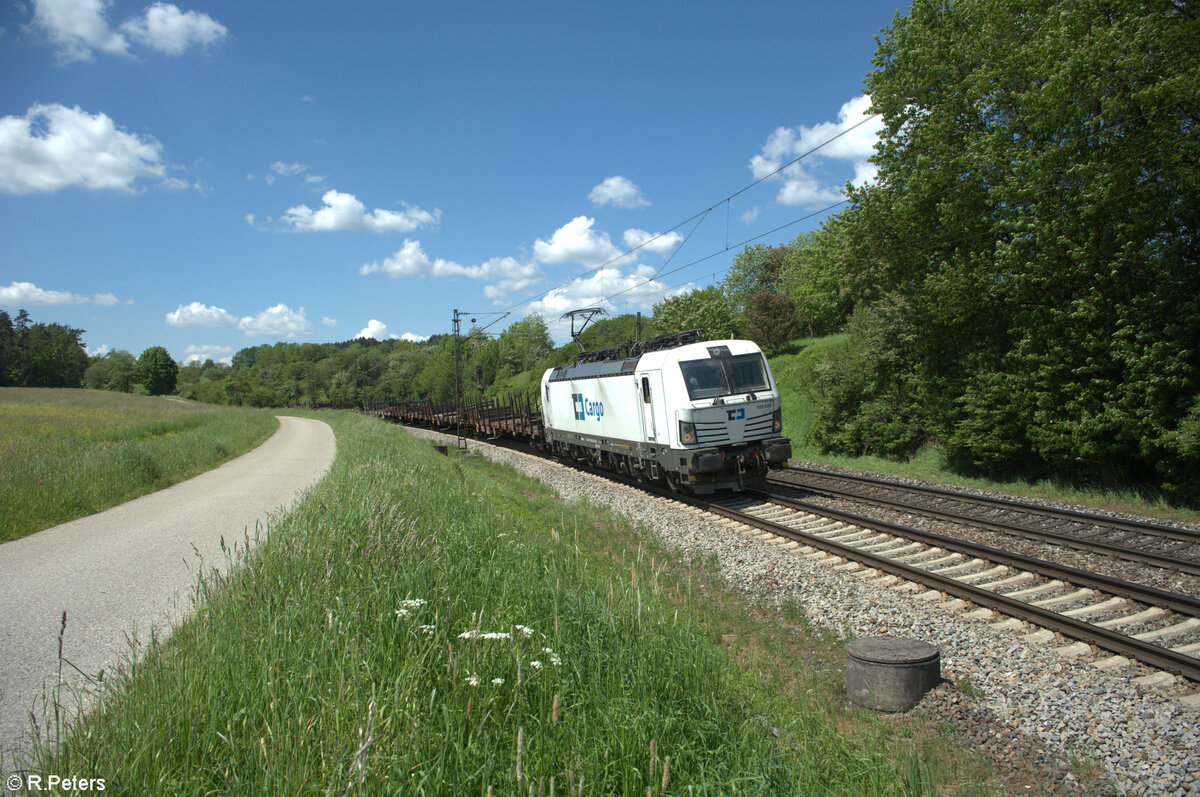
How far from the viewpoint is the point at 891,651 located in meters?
4.95

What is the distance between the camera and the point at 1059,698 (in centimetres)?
470

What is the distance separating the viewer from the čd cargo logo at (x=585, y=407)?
1702 centimetres

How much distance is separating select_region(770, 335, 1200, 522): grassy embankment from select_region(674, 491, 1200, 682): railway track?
16.3 feet

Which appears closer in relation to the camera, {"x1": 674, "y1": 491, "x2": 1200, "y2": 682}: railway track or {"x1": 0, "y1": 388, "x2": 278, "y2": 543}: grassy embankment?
{"x1": 674, "y1": 491, "x2": 1200, "y2": 682}: railway track

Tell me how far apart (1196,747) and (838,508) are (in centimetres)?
756

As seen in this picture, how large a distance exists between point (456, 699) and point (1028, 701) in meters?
4.56

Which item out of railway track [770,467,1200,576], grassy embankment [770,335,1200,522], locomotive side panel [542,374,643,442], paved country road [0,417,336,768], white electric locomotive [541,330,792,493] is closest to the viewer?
paved country road [0,417,336,768]

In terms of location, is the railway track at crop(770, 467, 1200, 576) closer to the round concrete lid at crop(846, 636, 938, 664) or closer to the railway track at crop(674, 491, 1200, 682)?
the railway track at crop(674, 491, 1200, 682)

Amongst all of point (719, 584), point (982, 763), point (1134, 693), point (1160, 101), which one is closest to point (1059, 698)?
point (1134, 693)

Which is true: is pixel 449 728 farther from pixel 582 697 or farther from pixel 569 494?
pixel 569 494

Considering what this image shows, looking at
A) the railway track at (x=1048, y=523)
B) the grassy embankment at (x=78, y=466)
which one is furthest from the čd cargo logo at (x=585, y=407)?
the grassy embankment at (x=78, y=466)

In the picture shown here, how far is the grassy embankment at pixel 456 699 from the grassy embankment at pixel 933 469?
30.6 ft

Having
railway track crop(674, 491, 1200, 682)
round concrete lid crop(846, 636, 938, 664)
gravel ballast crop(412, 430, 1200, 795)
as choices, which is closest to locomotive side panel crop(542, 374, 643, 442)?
railway track crop(674, 491, 1200, 682)

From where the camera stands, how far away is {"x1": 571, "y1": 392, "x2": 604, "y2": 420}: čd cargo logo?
17.0 meters
